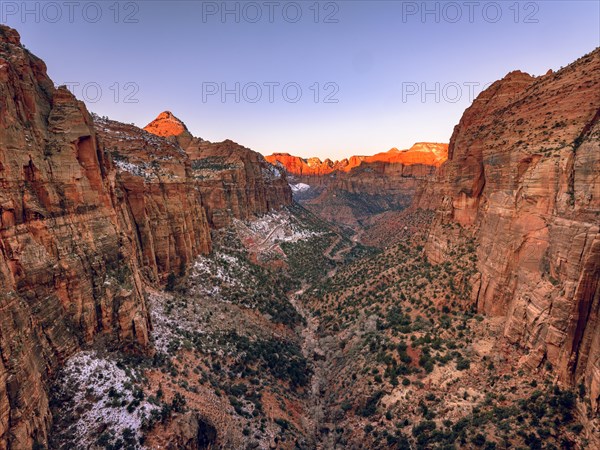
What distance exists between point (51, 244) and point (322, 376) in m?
28.8

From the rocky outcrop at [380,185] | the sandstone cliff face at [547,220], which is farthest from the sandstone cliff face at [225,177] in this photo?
the rocky outcrop at [380,185]

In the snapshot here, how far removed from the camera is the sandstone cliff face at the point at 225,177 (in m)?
62.4

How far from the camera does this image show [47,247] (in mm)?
19453

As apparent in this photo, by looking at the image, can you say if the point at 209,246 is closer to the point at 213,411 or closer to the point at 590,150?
the point at 213,411

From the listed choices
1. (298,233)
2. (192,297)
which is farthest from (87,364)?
(298,233)

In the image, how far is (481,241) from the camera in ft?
104

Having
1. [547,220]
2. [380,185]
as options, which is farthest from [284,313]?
[380,185]

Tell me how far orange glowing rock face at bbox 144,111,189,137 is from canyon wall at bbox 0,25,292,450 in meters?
56.3

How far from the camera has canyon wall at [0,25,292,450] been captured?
15078 millimetres

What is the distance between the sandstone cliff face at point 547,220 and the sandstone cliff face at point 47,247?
2771cm

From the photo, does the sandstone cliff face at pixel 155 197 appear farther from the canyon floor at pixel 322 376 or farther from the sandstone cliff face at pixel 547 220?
the sandstone cliff face at pixel 547 220

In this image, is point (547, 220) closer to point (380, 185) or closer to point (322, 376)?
point (322, 376)

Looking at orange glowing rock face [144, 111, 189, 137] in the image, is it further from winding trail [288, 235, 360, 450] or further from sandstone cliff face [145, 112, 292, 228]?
winding trail [288, 235, 360, 450]

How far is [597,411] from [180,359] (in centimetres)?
2744
